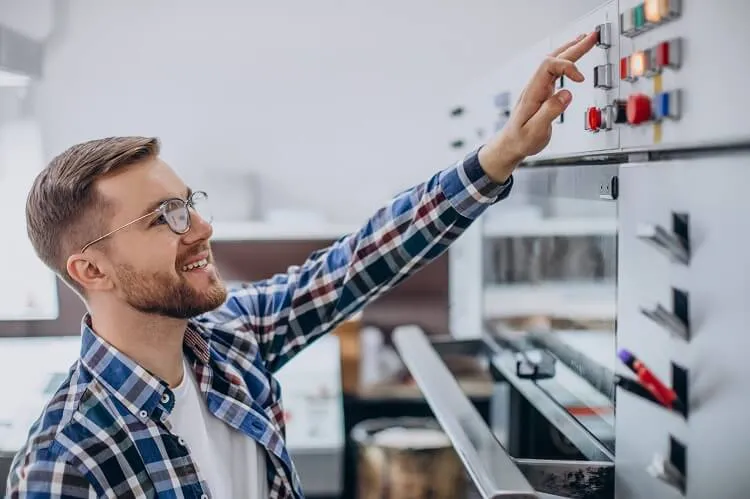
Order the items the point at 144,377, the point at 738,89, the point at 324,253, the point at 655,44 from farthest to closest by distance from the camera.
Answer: the point at 324,253
the point at 144,377
the point at 655,44
the point at 738,89

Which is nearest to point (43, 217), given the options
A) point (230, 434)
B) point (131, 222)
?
point (131, 222)

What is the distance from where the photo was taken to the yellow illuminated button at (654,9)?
0.77 m

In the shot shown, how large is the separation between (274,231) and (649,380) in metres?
1.71

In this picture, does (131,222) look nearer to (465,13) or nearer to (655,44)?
(655,44)

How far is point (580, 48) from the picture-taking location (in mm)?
957

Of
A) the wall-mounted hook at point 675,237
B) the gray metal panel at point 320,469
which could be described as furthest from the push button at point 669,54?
the gray metal panel at point 320,469

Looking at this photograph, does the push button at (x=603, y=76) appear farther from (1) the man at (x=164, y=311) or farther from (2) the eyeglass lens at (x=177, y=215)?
(2) the eyeglass lens at (x=177, y=215)

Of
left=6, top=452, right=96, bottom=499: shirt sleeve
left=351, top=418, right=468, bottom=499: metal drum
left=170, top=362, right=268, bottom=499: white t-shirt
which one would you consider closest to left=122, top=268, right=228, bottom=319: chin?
left=170, top=362, right=268, bottom=499: white t-shirt

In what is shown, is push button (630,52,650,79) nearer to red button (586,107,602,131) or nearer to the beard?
red button (586,107,602,131)

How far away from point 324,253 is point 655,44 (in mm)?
720

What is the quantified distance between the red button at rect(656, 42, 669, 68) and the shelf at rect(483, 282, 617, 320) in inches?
12.5

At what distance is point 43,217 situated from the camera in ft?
3.71

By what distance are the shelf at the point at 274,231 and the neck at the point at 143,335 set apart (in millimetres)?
1256

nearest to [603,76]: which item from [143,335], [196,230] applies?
[196,230]
